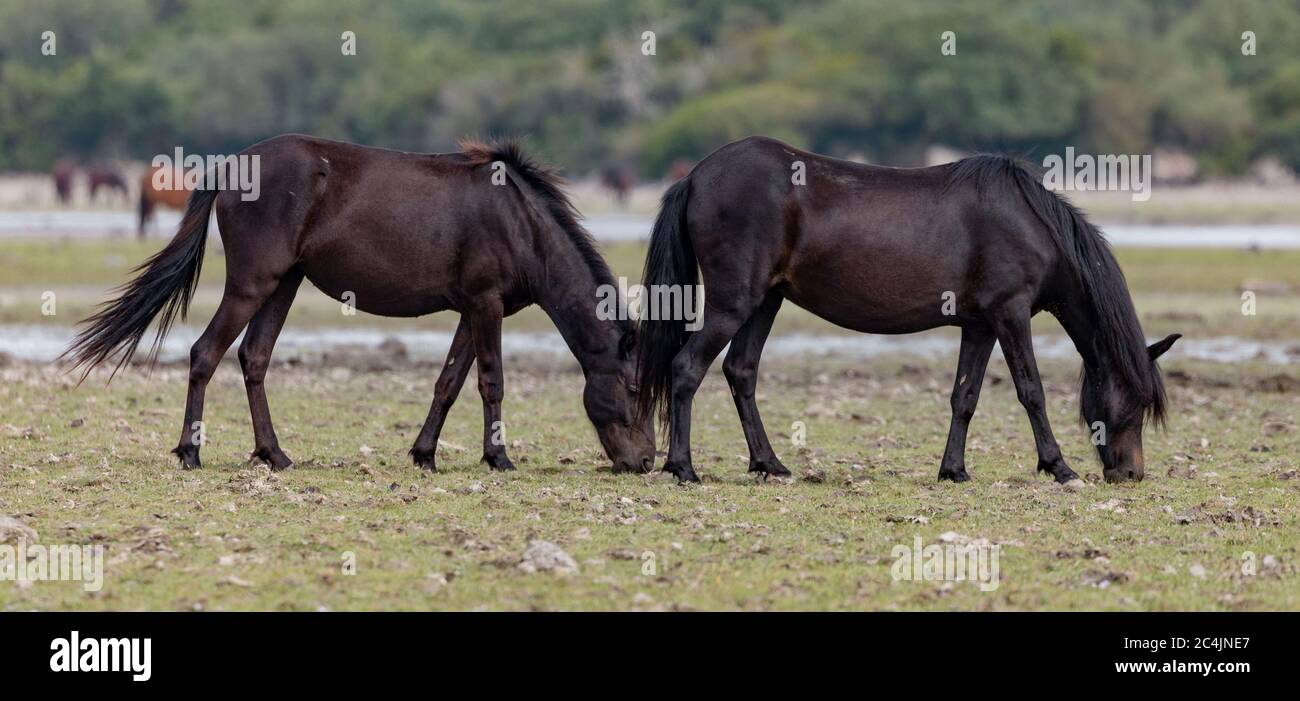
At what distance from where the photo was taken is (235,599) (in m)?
6.75

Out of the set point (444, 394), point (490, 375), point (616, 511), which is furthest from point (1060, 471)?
point (444, 394)

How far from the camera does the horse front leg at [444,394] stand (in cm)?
1021

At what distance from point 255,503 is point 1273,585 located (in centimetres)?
477

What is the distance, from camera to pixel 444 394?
10.3 meters

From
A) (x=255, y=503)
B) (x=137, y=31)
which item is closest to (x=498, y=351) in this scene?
(x=255, y=503)

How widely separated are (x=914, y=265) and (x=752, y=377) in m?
1.14

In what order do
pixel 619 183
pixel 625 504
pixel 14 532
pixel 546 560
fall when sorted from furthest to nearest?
pixel 619 183
pixel 625 504
pixel 14 532
pixel 546 560

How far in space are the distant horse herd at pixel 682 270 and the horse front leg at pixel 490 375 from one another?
0.01 meters

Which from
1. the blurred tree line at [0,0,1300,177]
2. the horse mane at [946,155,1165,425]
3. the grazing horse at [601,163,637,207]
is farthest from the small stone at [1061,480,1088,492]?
the blurred tree line at [0,0,1300,177]

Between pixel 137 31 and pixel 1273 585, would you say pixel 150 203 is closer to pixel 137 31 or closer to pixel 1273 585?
pixel 1273 585

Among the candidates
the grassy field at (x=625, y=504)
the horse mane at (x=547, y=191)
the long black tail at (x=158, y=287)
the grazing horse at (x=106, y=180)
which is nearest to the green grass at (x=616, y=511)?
the grassy field at (x=625, y=504)

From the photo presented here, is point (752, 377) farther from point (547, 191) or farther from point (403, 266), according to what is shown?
point (403, 266)

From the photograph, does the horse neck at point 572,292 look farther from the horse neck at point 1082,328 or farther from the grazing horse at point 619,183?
the grazing horse at point 619,183

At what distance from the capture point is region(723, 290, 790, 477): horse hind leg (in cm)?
1014
